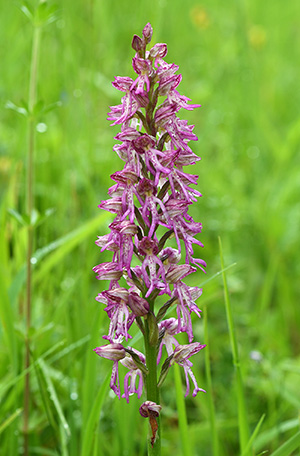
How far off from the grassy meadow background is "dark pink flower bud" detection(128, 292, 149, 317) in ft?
0.98

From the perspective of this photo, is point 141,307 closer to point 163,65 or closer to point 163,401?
point 163,65

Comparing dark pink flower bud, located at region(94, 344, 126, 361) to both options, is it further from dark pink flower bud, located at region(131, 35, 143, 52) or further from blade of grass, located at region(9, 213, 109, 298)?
blade of grass, located at region(9, 213, 109, 298)

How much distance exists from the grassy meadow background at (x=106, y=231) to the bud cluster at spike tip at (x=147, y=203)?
20cm

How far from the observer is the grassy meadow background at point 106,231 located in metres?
2.50

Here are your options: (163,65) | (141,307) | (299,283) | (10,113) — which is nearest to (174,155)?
(163,65)

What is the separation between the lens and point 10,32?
5.05 meters

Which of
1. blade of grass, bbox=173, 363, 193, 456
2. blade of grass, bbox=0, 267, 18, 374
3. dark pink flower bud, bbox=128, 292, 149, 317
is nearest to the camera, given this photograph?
dark pink flower bud, bbox=128, 292, 149, 317

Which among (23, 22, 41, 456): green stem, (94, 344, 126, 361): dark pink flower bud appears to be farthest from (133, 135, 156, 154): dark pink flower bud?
(23, 22, 41, 456): green stem

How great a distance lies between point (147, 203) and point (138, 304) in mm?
279


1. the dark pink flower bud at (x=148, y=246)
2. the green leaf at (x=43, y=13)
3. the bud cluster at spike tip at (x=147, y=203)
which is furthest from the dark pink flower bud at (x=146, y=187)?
the green leaf at (x=43, y=13)

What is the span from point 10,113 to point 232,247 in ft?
9.48

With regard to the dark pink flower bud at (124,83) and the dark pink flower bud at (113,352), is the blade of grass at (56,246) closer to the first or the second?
the dark pink flower bud at (113,352)

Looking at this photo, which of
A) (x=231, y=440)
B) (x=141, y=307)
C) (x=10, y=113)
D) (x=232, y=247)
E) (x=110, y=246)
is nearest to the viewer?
(x=141, y=307)

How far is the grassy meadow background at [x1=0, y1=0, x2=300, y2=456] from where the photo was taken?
250 centimetres
